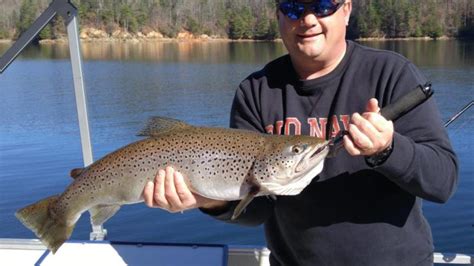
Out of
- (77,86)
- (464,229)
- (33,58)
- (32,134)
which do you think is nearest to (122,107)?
(32,134)

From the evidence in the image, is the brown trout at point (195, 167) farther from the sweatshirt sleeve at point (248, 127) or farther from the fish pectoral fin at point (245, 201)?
the sweatshirt sleeve at point (248, 127)

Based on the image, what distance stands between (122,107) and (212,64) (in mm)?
23644

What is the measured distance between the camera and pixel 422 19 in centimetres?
8912

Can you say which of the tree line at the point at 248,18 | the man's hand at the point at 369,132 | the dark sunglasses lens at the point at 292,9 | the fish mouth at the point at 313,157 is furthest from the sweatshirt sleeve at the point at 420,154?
the tree line at the point at 248,18

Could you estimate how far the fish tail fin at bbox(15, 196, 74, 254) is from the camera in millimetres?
3289

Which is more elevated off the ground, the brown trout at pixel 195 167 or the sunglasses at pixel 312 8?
the sunglasses at pixel 312 8

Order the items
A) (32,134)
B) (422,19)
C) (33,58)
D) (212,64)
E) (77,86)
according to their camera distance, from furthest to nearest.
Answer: (422,19) < (33,58) < (212,64) < (32,134) < (77,86)

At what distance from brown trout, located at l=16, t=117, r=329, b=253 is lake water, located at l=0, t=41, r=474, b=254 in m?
6.67

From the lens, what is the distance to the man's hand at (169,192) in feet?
9.77

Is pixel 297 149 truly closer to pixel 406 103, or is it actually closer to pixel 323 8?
pixel 406 103

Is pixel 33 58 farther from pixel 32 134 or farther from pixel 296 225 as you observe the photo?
pixel 296 225

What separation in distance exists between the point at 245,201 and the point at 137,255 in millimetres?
1559

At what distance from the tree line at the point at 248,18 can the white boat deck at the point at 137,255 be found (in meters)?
76.5

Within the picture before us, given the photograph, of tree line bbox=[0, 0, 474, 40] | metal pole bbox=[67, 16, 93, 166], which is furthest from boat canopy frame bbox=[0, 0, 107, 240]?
tree line bbox=[0, 0, 474, 40]
